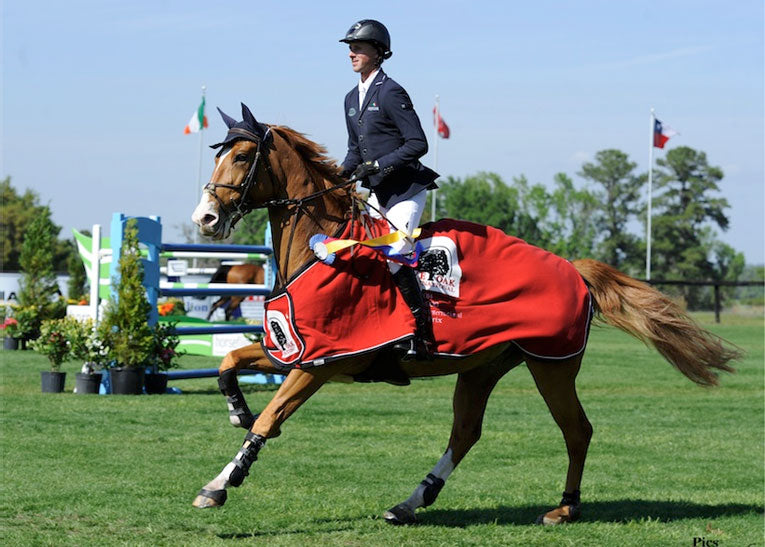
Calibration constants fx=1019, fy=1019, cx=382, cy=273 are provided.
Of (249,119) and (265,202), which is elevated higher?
(249,119)

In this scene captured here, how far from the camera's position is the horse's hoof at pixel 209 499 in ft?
18.2

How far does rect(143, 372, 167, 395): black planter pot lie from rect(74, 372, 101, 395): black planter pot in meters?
0.63

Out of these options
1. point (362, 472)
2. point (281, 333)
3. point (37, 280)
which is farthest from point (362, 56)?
point (37, 280)

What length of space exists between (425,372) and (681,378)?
13524 mm

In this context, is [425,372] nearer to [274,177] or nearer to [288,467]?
[274,177]

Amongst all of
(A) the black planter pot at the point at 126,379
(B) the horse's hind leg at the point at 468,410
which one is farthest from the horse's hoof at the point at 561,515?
(A) the black planter pot at the point at 126,379

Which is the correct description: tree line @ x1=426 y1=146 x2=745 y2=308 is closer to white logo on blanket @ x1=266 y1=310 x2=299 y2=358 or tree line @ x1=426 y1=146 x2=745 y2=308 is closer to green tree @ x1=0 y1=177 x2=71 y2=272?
green tree @ x1=0 y1=177 x2=71 y2=272

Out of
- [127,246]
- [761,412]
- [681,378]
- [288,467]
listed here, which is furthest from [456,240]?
[681,378]

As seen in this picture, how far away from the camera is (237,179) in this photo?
5941mm

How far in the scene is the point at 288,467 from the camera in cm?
844

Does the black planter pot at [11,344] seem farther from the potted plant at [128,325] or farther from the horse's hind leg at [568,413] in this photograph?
the horse's hind leg at [568,413]

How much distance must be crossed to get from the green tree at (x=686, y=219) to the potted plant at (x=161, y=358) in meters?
79.2

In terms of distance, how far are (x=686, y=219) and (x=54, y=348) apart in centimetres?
8161

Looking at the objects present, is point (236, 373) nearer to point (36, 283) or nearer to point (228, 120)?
point (228, 120)
